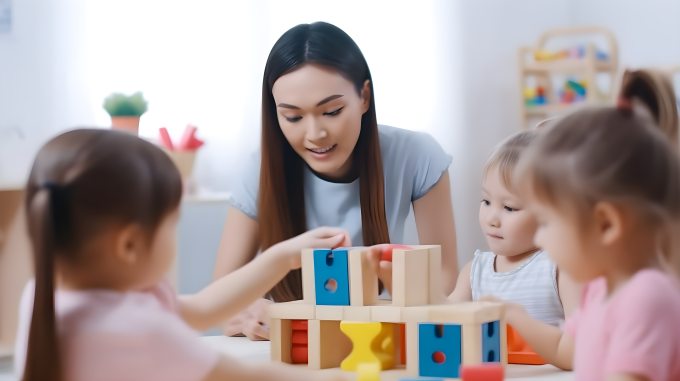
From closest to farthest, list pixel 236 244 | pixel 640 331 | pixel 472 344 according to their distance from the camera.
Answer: pixel 640 331, pixel 472 344, pixel 236 244

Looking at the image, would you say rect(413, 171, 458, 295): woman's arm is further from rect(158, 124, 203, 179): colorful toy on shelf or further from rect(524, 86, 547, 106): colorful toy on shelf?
rect(524, 86, 547, 106): colorful toy on shelf

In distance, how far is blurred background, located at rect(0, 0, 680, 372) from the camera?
6.95ft

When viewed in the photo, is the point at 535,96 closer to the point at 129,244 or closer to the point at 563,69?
the point at 563,69

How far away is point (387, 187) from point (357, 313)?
0.78 metres

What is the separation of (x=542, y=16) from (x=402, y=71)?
44.5 inches

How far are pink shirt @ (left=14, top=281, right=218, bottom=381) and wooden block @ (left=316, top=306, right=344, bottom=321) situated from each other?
30 cm

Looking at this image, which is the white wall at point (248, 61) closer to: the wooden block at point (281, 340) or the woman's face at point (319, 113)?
the woman's face at point (319, 113)

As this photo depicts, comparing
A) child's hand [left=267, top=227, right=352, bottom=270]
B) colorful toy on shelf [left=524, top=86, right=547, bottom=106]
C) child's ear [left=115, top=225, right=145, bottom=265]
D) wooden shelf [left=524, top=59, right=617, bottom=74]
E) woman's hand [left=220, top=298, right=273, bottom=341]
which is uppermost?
wooden shelf [left=524, top=59, right=617, bottom=74]

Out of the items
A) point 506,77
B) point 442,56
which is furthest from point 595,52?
point 442,56

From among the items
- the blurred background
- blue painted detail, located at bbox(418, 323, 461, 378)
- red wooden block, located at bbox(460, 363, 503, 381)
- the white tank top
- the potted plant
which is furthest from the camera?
the blurred background

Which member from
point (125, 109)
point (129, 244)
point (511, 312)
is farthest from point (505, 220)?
point (125, 109)

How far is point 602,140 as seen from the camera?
2.01 ft

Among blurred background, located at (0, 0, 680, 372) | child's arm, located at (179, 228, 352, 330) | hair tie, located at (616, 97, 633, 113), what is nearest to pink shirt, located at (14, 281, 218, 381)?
child's arm, located at (179, 228, 352, 330)

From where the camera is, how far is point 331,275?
2.97 ft
